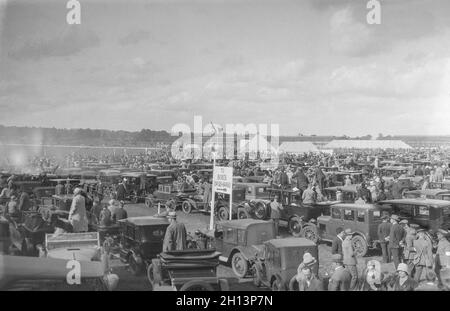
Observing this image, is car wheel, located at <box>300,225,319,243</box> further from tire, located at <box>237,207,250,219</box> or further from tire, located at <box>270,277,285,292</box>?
tire, located at <box>270,277,285,292</box>

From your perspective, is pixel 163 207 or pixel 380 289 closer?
pixel 380 289

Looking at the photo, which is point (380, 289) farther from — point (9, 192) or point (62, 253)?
point (9, 192)

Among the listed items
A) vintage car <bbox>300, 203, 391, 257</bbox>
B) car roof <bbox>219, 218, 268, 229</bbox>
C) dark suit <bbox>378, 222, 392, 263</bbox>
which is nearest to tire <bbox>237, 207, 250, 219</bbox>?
vintage car <bbox>300, 203, 391, 257</bbox>

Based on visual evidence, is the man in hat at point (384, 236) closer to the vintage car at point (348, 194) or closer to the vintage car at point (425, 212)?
the vintage car at point (425, 212)

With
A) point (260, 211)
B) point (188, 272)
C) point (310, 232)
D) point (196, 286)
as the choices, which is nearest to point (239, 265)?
point (188, 272)

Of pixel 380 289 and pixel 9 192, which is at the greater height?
pixel 9 192
